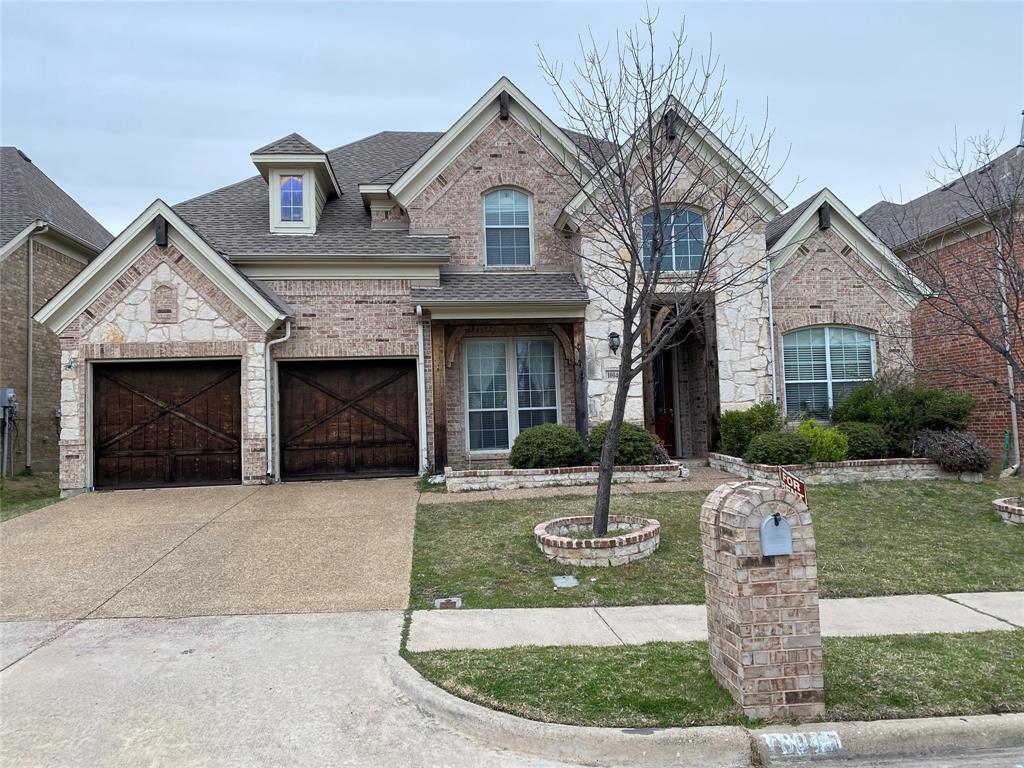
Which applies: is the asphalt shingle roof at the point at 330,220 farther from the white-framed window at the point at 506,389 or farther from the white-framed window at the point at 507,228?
the white-framed window at the point at 506,389

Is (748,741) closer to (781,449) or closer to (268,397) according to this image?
(781,449)

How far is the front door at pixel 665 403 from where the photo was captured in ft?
53.1

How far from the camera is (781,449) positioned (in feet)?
38.5

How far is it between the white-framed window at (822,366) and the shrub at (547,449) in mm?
5569

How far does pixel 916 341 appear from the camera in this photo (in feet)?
53.7

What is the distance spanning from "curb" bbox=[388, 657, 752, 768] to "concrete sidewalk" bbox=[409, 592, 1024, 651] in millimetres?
1259

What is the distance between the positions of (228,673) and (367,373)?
9.36m

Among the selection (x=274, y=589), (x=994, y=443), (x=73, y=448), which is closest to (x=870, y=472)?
(x=994, y=443)

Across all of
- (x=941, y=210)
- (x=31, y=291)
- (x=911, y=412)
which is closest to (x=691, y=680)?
(x=911, y=412)

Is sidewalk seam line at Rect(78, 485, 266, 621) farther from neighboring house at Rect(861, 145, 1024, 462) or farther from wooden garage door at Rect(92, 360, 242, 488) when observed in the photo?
neighboring house at Rect(861, 145, 1024, 462)

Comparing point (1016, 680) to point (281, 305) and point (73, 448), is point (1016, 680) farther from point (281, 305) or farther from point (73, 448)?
point (73, 448)

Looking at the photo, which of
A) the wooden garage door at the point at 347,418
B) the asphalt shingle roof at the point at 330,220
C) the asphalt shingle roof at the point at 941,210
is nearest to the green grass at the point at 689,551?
the wooden garage door at the point at 347,418

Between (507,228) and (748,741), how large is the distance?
12.3 meters

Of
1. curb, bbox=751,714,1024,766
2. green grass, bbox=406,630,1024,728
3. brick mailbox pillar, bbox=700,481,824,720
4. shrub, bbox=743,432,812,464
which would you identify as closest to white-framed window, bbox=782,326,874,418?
shrub, bbox=743,432,812,464
